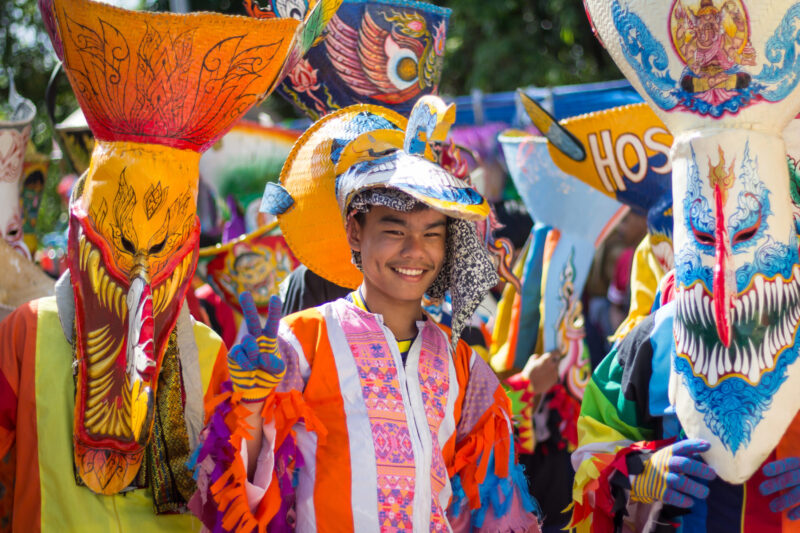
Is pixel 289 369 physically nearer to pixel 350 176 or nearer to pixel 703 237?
pixel 350 176

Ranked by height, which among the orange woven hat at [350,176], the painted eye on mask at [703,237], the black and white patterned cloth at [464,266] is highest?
the orange woven hat at [350,176]

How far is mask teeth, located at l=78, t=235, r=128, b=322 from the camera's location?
2348 mm

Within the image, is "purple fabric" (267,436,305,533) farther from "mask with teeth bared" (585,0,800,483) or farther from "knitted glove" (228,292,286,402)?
"mask with teeth bared" (585,0,800,483)

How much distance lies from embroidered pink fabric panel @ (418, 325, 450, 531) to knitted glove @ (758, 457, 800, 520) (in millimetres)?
748

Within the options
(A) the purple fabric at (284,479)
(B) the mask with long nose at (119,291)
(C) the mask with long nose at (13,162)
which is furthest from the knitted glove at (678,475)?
(C) the mask with long nose at (13,162)

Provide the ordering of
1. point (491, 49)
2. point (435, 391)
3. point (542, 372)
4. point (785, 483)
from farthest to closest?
point (491, 49)
point (542, 372)
point (435, 391)
point (785, 483)

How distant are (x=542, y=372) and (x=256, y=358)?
2.17 metres

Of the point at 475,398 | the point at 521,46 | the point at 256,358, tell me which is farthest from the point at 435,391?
the point at 521,46

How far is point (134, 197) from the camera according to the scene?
7.64 feet

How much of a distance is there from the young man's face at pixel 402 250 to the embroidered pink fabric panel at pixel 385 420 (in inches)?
4.7

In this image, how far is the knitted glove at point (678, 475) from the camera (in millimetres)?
2293

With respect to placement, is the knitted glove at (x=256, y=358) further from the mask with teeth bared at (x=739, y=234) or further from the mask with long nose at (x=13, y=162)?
the mask with long nose at (x=13, y=162)

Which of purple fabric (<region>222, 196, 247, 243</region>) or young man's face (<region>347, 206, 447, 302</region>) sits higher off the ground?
young man's face (<region>347, 206, 447, 302</region>)

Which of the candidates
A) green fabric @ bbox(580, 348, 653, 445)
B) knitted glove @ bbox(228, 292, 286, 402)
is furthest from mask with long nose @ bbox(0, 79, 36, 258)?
green fabric @ bbox(580, 348, 653, 445)
